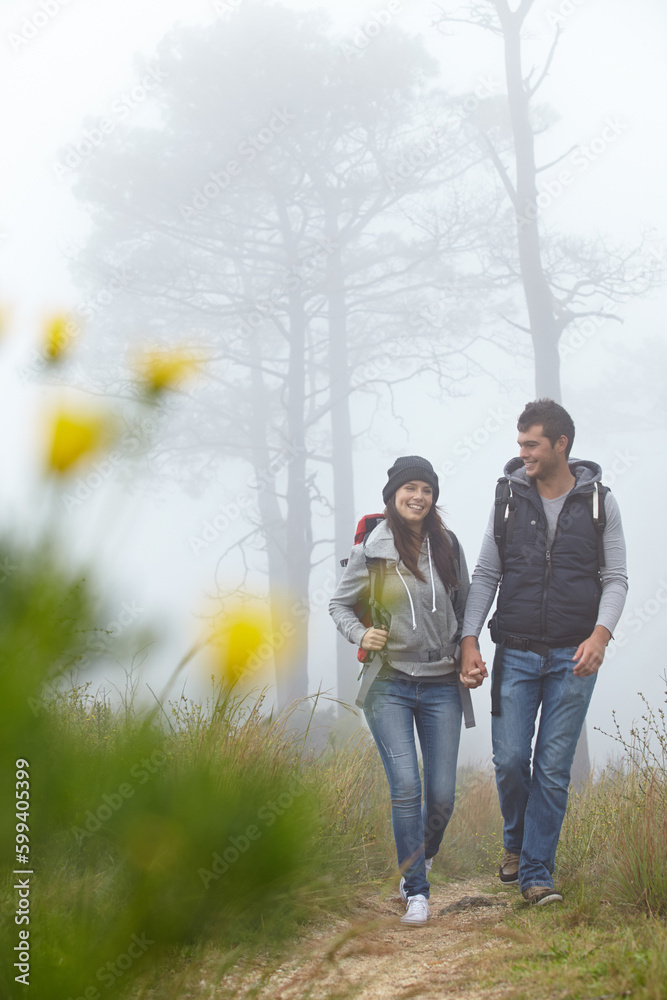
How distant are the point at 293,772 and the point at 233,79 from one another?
51.6 feet

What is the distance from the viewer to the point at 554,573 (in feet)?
12.0

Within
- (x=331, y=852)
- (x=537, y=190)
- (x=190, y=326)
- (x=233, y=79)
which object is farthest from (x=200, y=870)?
(x=233, y=79)

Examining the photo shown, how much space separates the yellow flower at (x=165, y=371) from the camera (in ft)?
5.71

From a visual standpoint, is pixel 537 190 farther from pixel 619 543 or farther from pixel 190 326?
pixel 619 543

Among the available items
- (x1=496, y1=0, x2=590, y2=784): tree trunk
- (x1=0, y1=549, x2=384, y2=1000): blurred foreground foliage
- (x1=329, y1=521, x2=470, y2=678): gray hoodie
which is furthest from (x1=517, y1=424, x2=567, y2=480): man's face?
(x1=496, y1=0, x2=590, y2=784): tree trunk

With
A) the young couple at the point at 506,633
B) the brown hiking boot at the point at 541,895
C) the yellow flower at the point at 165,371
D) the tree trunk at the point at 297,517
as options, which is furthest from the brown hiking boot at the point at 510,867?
the tree trunk at the point at 297,517

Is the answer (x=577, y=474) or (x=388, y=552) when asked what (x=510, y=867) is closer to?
(x=388, y=552)

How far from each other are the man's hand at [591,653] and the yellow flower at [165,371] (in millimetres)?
2286

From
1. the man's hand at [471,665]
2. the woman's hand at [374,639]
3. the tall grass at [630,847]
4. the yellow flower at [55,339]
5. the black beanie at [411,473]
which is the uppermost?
the black beanie at [411,473]

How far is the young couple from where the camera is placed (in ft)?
11.9

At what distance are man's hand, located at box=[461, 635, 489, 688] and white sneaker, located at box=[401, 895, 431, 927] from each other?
0.86 metres

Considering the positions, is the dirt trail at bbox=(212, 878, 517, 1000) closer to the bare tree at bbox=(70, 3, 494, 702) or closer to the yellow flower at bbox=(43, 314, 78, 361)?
the yellow flower at bbox=(43, 314, 78, 361)

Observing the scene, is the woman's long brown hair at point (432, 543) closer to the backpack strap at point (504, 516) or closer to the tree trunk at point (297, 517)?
the backpack strap at point (504, 516)

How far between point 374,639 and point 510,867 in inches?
49.1
